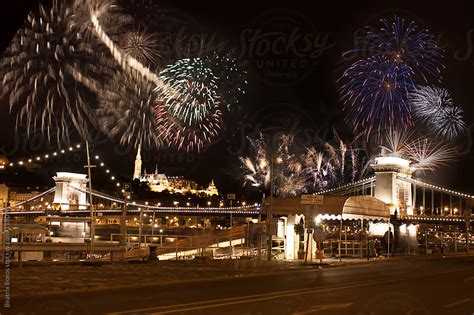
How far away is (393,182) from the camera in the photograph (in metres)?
86.8

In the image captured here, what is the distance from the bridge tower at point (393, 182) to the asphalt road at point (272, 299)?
63.8m

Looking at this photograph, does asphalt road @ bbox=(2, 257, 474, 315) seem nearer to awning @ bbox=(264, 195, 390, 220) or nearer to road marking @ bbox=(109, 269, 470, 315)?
road marking @ bbox=(109, 269, 470, 315)

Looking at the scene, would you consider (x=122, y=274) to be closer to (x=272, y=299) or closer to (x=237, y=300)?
(x=237, y=300)

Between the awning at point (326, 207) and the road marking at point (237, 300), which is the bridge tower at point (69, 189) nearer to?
the awning at point (326, 207)

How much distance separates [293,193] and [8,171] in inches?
4606

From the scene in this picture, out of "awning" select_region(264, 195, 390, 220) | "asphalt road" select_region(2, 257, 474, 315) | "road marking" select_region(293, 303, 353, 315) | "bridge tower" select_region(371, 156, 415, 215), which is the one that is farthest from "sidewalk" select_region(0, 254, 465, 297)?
"bridge tower" select_region(371, 156, 415, 215)

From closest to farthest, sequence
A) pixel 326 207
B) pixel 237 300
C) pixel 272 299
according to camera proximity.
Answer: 1. pixel 237 300
2. pixel 272 299
3. pixel 326 207

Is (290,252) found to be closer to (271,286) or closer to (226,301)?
(271,286)

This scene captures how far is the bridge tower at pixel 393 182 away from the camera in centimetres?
8650

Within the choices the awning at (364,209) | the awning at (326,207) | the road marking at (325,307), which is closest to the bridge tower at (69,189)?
the awning at (364,209)

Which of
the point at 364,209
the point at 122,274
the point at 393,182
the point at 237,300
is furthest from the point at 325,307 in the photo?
the point at 393,182

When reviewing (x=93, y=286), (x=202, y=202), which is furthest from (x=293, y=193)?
(x=202, y=202)

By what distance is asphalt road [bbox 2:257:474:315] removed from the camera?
1463cm

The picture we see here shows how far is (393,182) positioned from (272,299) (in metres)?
72.6
